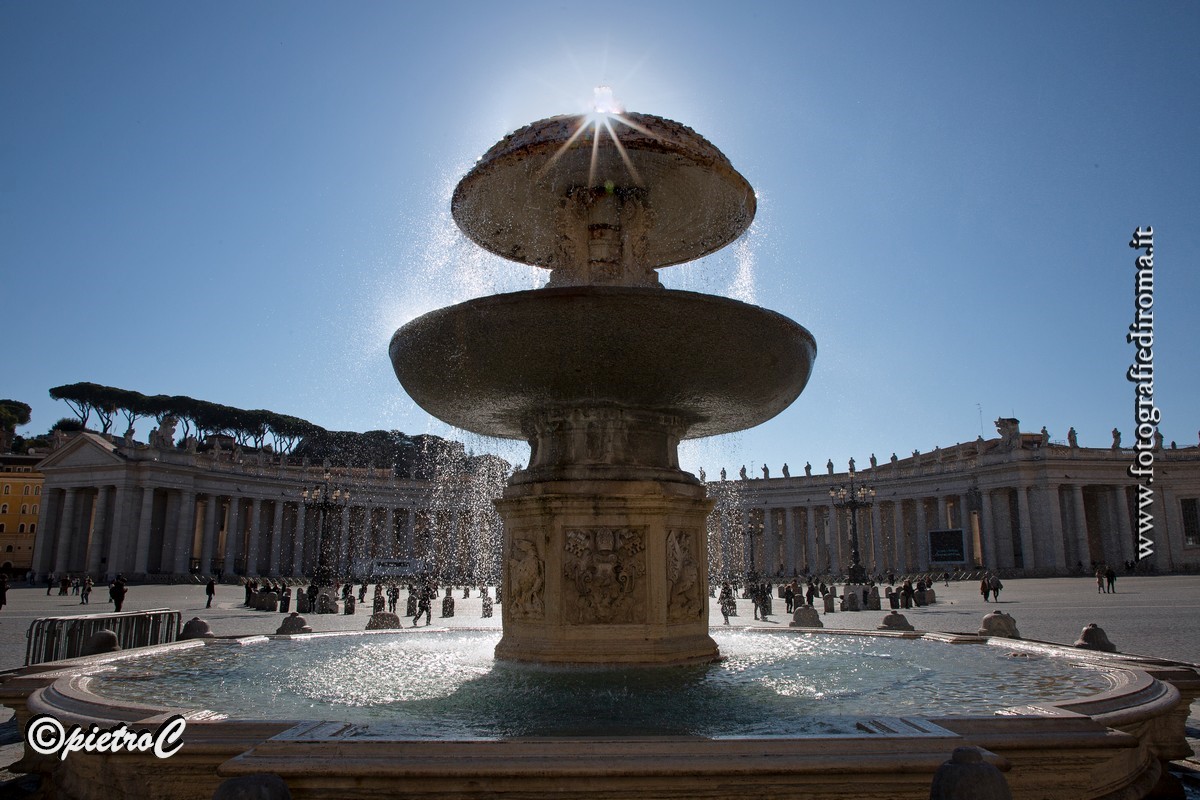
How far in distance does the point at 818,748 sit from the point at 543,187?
264 inches

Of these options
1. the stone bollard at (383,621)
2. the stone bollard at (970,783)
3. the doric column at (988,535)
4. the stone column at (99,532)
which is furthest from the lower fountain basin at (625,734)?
the stone column at (99,532)

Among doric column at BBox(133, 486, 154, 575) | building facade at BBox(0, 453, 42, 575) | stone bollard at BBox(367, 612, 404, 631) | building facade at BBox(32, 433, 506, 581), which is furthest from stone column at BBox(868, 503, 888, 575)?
building facade at BBox(0, 453, 42, 575)

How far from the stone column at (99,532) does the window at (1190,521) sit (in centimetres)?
8443

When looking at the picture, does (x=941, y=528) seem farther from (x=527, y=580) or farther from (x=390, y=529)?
(x=527, y=580)

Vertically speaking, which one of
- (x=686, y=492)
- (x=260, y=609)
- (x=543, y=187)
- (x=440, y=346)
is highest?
(x=543, y=187)

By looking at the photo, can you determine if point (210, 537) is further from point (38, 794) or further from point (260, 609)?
point (38, 794)

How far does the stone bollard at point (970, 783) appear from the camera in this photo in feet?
9.73

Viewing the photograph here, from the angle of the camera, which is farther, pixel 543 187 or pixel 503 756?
pixel 543 187

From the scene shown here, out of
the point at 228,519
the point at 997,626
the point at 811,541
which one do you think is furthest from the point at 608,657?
the point at 228,519

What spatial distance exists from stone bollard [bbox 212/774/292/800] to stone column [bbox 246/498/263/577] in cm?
6885

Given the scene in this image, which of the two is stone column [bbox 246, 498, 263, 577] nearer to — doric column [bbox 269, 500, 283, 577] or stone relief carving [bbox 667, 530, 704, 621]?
doric column [bbox 269, 500, 283, 577]

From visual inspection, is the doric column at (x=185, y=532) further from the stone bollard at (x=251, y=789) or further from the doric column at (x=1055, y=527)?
the stone bollard at (x=251, y=789)

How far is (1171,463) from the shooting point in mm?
65750

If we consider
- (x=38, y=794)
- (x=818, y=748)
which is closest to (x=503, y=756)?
(x=818, y=748)
